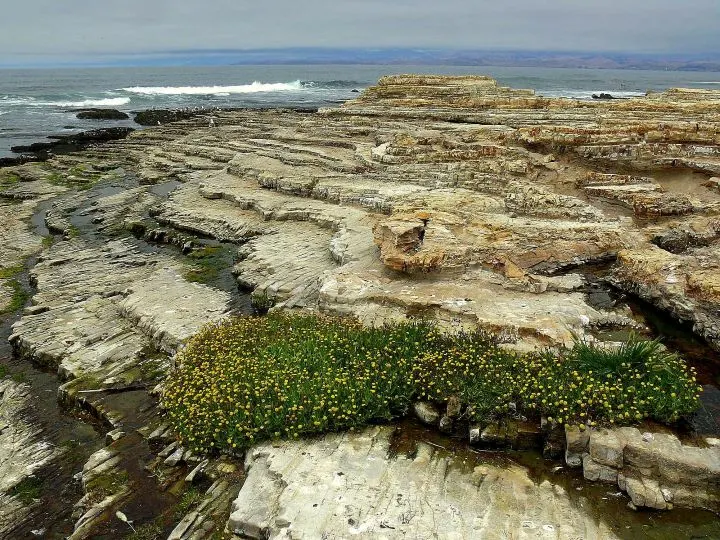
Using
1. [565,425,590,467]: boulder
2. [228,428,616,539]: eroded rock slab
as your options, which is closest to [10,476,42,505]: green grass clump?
[228,428,616,539]: eroded rock slab

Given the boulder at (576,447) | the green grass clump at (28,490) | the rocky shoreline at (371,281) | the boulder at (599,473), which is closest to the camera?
the rocky shoreline at (371,281)

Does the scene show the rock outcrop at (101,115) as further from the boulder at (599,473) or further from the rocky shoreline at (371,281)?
the boulder at (599,473)

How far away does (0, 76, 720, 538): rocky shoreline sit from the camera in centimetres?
923

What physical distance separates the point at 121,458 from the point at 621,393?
32.6 feet

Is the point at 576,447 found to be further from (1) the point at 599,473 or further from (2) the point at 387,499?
(2) the point at 387,499

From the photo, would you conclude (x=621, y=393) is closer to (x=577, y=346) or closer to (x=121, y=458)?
(x=577, y=346)

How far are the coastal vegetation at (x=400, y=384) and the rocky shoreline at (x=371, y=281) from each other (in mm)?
418

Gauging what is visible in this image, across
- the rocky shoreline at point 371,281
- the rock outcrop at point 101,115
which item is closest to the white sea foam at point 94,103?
the rock outcrop at point 101,115

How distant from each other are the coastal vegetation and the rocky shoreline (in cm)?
42

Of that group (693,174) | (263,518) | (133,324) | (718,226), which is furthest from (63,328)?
(693,174)

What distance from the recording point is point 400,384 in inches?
450

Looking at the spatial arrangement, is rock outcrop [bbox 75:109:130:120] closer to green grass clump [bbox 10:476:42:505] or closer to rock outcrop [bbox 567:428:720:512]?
green grass clump [bbox 10:476:42:505]

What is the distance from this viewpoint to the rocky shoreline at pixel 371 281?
30.3ft

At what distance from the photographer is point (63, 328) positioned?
1733 centimetres
